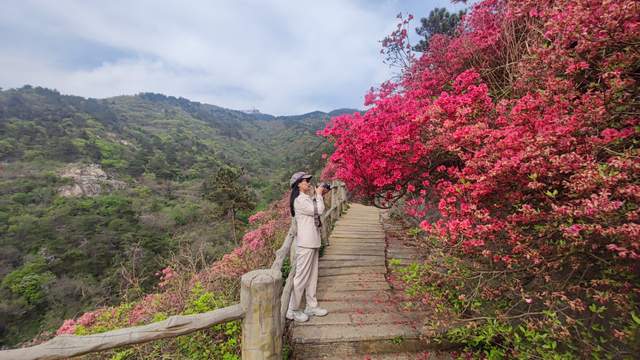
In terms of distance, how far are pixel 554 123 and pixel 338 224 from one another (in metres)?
6.25

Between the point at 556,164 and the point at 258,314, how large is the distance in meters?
2.48

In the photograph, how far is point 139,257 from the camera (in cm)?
1902

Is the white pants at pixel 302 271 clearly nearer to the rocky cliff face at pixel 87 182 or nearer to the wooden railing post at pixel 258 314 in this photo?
the wooden railing post at pixel 258 314

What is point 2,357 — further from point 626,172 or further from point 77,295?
point 77,295

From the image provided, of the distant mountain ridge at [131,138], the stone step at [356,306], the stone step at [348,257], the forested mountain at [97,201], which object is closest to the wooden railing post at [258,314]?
the stone step at [356,306]

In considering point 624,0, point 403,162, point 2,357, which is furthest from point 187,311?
point 624,0

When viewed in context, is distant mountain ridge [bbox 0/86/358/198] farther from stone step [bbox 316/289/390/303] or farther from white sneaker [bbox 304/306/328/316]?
white sneaker [bbox 304/306/328/316]

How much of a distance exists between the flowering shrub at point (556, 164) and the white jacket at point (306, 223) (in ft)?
3.47

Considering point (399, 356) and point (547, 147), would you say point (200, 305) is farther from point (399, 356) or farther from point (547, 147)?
point (547, 147)

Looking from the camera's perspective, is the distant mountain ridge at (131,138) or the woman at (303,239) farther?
the distant mountain ridge at (131,138)

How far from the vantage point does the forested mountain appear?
663 inches

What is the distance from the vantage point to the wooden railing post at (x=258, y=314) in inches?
78.7

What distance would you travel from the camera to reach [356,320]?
10.3 ft

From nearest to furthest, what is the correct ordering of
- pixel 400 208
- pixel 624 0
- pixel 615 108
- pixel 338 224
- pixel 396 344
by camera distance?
pixel 624 0, pixel 615 108, pixel 396 344, pixel 338 224, pixel 400 208
